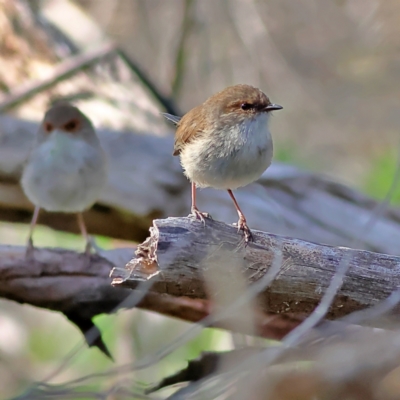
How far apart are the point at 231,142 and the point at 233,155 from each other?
0.28 ft

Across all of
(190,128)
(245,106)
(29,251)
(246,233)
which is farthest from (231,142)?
(29,251)

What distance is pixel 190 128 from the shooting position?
11.9ft

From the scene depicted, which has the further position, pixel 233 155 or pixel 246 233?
pixel 233 155

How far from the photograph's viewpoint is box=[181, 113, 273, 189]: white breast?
320cm

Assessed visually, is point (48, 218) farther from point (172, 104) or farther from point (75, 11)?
point (75, 11)

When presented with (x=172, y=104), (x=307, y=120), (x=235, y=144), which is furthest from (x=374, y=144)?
(x=235, y=144)

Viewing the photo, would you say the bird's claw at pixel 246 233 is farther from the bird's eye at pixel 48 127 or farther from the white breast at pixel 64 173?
the bird's eye at pixel 48 127

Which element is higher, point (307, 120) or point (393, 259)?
point (307, 120)

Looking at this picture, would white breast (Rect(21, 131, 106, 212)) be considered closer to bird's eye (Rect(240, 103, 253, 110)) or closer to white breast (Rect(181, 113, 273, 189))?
white breast (Rect(181, 113, 273, 189))

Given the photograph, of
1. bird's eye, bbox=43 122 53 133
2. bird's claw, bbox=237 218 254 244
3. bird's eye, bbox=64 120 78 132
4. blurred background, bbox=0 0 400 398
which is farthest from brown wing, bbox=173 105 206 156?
blurred background, bbox=0 0 400 398

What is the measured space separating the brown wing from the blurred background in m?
2.01

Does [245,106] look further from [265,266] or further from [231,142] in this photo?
[265,266]

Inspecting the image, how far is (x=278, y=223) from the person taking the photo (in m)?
5.09

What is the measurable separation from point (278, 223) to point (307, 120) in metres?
6.19
